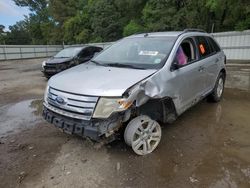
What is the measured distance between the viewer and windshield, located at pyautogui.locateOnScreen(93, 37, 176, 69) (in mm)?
3570

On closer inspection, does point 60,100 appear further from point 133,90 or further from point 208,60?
point 208,60

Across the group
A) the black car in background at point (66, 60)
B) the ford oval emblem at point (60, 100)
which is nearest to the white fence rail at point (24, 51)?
the black car in background at point (66, 60)

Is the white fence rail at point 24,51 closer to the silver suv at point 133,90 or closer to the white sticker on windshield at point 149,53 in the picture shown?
the silver suv at point 133,90

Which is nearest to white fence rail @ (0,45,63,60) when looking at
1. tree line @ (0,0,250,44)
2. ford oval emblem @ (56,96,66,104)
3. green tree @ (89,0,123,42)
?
green tree @ (89,0,123,42)

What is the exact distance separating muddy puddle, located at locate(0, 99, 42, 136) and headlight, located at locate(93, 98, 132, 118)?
2.41m

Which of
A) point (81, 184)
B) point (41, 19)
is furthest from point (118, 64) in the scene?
point (41, 19)

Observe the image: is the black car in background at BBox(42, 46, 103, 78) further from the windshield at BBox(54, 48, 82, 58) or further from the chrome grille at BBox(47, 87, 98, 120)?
the chrome grille at BBox(47, 87, 98, 120)

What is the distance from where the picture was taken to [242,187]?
8.31 feet

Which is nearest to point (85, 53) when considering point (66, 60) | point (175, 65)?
point (66, 60)

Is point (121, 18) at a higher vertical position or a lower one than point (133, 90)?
higher

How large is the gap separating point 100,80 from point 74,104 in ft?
1.61

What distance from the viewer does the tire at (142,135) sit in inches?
120

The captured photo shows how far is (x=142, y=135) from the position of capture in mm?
3174

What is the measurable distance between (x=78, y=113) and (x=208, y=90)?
3260 millimetres
